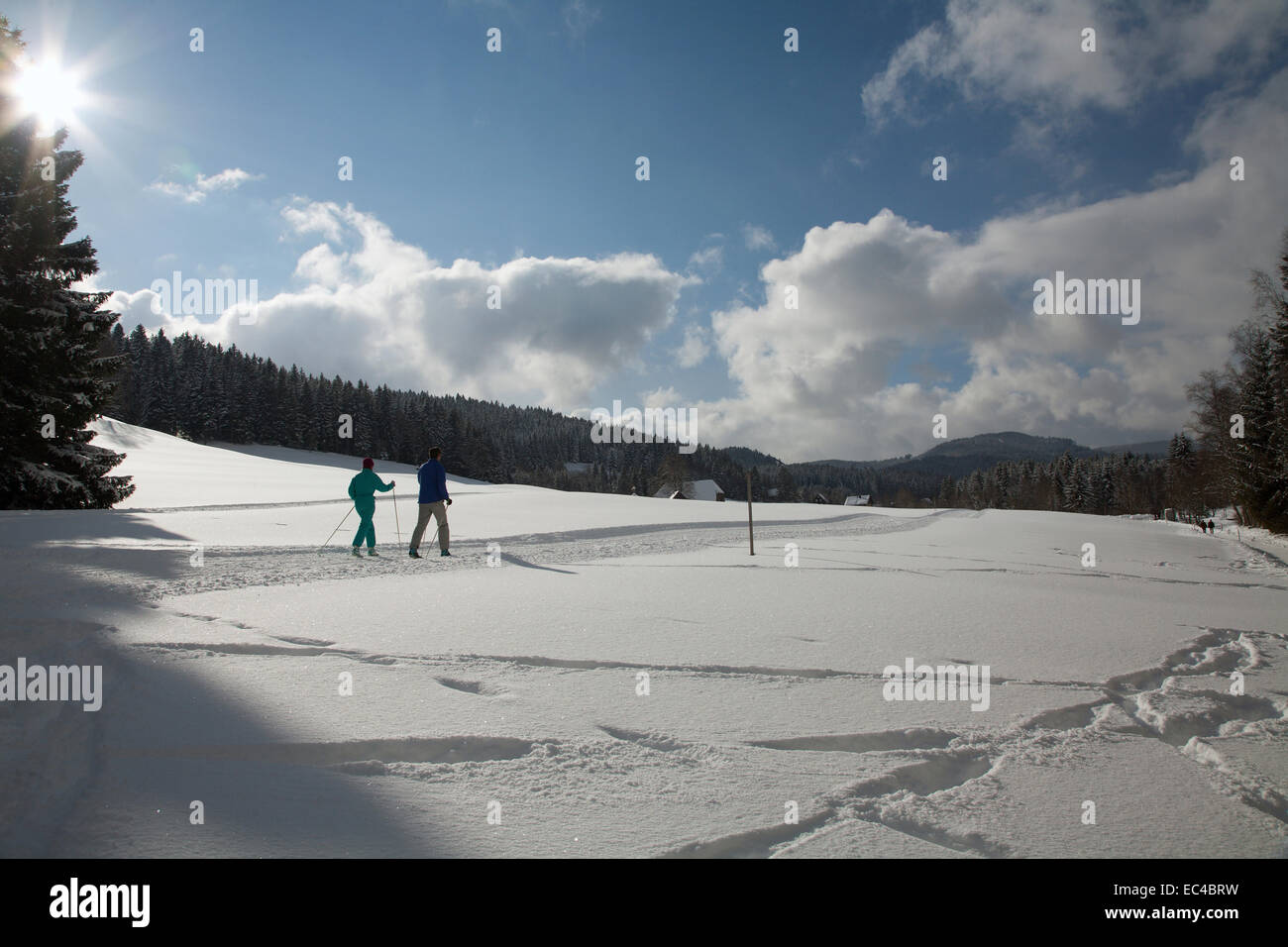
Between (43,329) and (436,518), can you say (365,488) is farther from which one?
(43,329)

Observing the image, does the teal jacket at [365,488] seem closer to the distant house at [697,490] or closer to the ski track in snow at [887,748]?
the ski track in snow at [887,748]

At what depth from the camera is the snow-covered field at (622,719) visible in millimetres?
2471

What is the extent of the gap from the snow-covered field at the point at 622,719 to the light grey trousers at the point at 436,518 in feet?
8.51

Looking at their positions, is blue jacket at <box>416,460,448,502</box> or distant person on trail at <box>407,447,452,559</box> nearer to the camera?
distant person on trail at <box>407,447,452,559</box>

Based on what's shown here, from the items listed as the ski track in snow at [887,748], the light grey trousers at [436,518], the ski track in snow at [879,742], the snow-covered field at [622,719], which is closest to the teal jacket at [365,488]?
the light grey trousers at [436,518]

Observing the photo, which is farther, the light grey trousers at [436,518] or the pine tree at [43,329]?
the pine tree at [43,329]

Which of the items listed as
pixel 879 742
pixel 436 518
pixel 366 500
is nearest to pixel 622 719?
pixel 879 742

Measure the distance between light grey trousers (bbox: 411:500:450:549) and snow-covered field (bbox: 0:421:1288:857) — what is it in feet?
8.51

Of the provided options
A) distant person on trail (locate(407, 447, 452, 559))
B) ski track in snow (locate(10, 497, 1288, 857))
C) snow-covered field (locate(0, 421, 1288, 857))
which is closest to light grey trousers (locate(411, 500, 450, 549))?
distant person on trail (locate(407, 447, 452, 559))

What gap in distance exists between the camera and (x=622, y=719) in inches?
142

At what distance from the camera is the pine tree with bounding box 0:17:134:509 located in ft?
52.2

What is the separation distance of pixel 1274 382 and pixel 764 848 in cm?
3836

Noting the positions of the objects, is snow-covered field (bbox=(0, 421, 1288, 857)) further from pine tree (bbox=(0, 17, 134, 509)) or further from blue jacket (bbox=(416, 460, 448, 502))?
pine tree (bbox=(0, 17, 134, 509))

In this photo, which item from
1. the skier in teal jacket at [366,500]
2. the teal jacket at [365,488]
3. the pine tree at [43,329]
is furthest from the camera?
the pine tree at [43,329]
